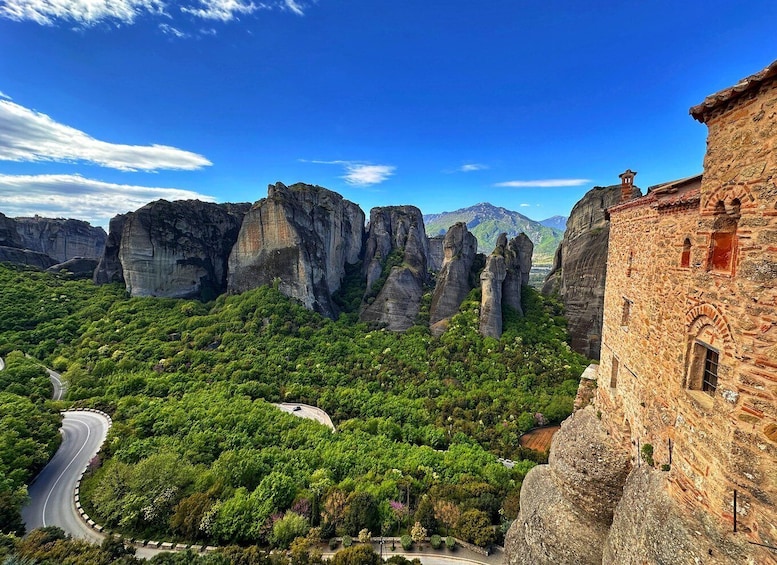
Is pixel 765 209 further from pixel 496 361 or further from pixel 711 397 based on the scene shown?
pixel 496 361

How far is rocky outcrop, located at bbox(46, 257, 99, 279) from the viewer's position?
55.2m

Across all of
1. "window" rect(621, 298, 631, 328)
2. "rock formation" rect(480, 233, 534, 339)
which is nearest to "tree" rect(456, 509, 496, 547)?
"window" rect(621, 298, 631, 328)

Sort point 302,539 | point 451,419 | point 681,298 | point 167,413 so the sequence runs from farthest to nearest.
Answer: point 451,419, point 167,413, point 302,539, point 681,298

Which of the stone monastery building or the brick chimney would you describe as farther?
the brick chimney

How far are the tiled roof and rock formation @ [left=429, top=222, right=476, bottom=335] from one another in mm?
38098

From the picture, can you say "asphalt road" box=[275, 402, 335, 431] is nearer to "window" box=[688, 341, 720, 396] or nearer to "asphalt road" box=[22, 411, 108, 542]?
"asphalt road" box=[22, 411, 108, 542]

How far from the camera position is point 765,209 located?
4656 mm

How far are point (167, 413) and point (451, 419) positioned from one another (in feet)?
80.3

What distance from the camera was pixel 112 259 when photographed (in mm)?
51688

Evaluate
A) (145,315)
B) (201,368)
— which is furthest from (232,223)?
(201,368)

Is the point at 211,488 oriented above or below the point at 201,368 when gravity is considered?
below

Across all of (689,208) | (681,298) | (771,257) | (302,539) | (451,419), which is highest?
(689,208)

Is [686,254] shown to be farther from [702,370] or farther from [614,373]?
[614,373]

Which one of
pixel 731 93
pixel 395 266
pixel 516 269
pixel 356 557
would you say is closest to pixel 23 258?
pixel 395 266
